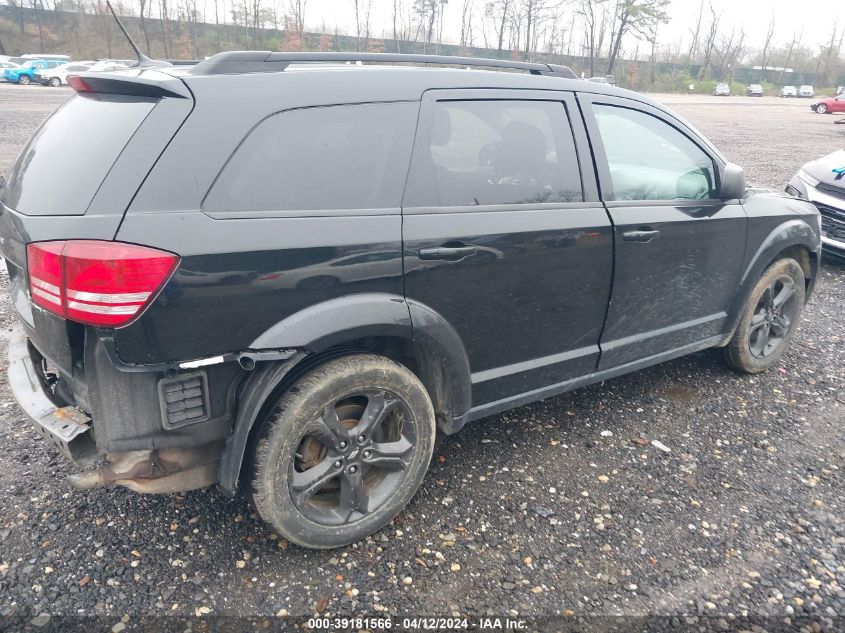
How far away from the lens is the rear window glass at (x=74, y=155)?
2115 millimetres

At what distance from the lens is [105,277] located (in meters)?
1.96

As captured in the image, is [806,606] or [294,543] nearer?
[806,606]

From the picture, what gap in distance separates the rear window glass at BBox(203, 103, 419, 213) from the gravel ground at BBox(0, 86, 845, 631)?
1.42 metres

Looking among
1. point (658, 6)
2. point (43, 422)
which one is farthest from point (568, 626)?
point (658, 6)

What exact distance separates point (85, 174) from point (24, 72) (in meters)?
45.5

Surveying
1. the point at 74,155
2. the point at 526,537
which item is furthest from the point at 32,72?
the point at 526,537

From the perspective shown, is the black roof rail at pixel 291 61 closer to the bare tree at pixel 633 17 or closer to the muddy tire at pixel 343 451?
the muddy tire at pixel 343 451

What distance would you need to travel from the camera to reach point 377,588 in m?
2.40

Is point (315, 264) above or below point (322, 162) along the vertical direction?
below

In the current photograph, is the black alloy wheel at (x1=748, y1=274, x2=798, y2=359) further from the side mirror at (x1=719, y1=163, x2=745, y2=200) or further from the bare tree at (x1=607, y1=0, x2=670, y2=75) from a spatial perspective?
the bare tree at (x1=607, y1=0, x2=670, y2=75)

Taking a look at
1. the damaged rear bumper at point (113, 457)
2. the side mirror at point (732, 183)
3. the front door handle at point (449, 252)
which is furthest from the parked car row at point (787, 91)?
the damaged rear bumper at point (113, 457)

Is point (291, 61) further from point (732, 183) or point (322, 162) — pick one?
point (732, 183)

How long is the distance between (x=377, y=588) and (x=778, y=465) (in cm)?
221

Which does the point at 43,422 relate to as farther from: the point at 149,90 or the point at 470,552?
the point at 470,552
